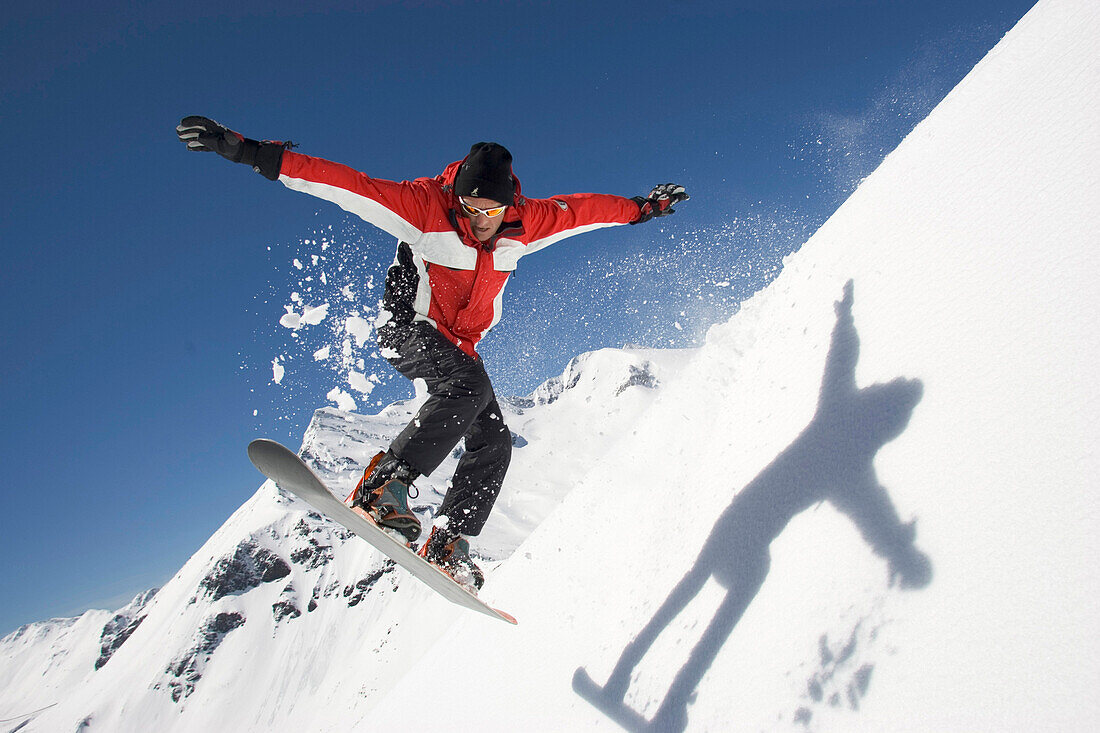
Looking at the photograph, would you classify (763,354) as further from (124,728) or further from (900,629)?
(124,728)

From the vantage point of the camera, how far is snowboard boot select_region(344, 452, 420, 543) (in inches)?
135

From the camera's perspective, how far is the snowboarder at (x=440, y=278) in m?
3.19

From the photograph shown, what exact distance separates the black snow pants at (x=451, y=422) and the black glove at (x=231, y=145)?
1.26 m

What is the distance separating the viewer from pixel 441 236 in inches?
137

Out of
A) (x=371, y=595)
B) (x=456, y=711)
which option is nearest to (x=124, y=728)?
(x=371, y=595)

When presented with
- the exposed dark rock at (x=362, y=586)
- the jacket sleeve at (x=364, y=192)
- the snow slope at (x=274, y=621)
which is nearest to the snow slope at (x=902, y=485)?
the jacket sleeve at (x=364, y=192)

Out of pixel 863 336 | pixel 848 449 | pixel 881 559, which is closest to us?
pixel 881 559

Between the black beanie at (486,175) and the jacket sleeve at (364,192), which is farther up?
the black beanie at (486,175)

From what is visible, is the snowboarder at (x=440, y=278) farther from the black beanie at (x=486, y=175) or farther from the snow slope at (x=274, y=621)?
the snow slope at (x=274, y=621)

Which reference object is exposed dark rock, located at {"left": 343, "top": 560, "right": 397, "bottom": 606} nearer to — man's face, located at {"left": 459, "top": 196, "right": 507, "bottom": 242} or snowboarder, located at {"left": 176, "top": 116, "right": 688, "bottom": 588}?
snowboarder, located at {"left": 176, "top": 116, "right": 688, "bottom": 588}

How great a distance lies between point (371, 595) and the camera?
4299 inches

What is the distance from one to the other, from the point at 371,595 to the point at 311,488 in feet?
395

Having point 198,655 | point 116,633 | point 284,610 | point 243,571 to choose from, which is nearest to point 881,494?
point 284,610

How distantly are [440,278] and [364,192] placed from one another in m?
0.74
